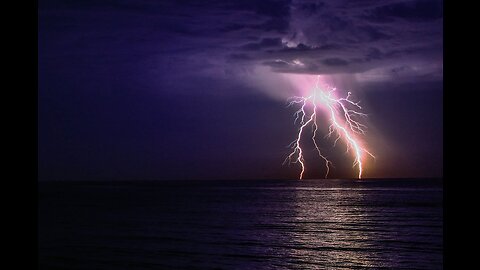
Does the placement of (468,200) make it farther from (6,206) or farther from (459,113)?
(6,206)

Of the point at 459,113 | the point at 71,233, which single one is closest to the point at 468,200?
the point at 459,113

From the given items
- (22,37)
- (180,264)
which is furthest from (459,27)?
(180,264)

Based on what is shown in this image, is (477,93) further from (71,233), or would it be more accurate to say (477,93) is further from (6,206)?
(71,233)

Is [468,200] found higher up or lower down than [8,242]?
higher up

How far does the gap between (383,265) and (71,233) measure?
33.8ft

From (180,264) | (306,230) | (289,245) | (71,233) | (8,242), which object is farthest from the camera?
(306,230)

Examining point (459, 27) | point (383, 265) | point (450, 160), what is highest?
point (459, 27)

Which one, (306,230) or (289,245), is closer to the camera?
(289,245)

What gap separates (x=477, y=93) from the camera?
131 cm

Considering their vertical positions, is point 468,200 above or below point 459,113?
below

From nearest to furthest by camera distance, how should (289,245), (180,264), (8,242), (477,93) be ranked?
(477,93) → (8,242) → (180,264) → (289,245)

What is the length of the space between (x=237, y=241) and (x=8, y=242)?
14.0 meters

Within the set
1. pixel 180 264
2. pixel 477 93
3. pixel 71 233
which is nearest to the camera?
pixel 477 93

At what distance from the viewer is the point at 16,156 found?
5.17 feet
